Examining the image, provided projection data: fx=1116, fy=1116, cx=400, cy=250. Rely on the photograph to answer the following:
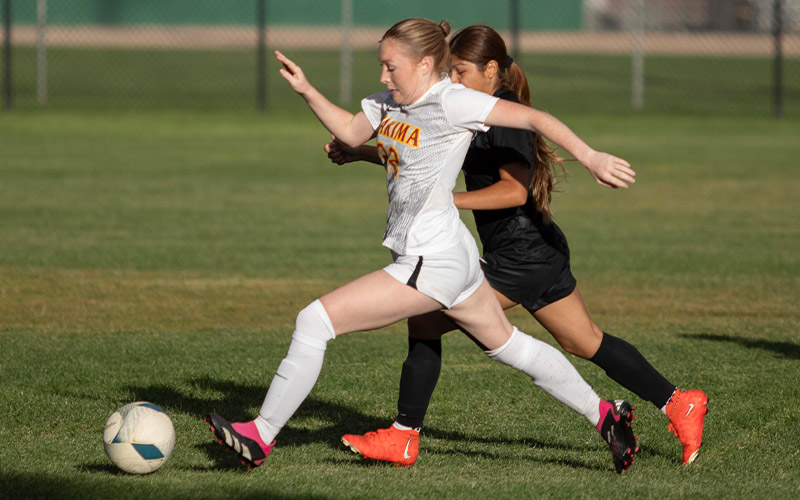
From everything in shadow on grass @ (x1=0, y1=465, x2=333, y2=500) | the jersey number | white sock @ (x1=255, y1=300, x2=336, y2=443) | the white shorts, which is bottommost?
shadow on grass @ (x1=0, y1=465, x2=333, y2=500)

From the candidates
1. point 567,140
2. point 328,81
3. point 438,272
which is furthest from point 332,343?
point 328,81

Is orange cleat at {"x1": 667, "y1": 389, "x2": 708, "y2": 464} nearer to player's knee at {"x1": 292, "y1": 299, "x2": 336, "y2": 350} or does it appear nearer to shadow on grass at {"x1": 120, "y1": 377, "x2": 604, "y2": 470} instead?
shadow on grass at {"x1": 120, "y1": 377, "x2": 604, "y2": 470}

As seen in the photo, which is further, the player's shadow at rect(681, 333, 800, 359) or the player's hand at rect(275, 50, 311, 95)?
the player's shadow at rect(681, 333, 800, 359)

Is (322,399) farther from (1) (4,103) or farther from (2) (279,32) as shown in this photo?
(2) (279,32)

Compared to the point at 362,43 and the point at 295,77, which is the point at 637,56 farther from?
the point at 295,77

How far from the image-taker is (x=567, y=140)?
162 inches

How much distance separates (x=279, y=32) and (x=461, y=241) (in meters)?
36.4

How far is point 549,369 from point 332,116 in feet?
4.59

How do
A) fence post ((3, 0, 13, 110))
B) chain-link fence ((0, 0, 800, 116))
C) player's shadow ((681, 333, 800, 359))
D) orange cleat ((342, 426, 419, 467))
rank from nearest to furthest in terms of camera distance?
1. orange cleat ((342, 426, 419, 467))
2. player's shadow ((681, 333, 800, 359))
3. fence post ((3, 0, 13, 110))
4. chain-link fence ((0, 0, 800, 116))

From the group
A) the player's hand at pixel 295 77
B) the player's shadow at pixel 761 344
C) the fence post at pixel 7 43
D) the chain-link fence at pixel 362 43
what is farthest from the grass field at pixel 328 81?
the player's hand at pixel 295 77

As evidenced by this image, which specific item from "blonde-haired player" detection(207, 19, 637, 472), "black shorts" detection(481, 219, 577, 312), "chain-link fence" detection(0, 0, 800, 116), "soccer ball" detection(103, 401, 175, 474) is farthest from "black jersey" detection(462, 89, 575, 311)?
"chain-link fence" detection(0, 0, 800, 116)

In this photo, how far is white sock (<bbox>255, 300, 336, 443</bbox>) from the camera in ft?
14.3

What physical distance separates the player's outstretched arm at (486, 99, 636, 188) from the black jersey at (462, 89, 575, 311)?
0.57m

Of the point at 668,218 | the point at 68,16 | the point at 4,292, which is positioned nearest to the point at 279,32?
the point at 68,16
